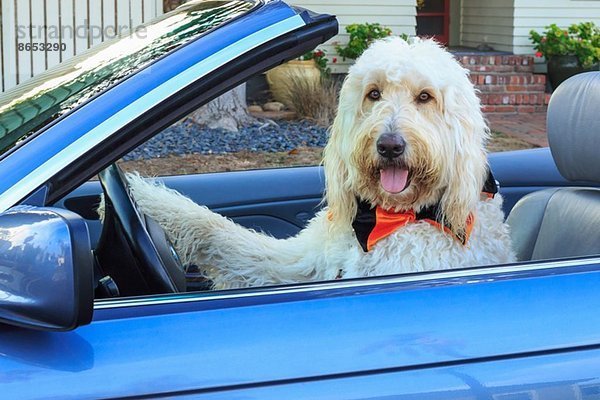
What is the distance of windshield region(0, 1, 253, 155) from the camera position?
6.40 feet

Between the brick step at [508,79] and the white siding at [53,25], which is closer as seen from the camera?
the white siding at [53,25]

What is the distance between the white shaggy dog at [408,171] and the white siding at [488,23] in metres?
10.7

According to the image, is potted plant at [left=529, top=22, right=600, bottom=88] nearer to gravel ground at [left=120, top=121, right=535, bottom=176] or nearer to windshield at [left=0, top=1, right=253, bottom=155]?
gravel ground at [left=120, top=121, right=535, bottom=176]

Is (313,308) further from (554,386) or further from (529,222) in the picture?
(529,222)

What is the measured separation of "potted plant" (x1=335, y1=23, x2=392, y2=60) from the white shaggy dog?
911cm

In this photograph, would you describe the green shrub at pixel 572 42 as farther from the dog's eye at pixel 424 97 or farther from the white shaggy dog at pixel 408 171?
the dog's eye at pixel 424 97

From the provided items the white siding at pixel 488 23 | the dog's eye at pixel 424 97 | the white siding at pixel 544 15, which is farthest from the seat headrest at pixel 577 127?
the white siding at pixel 488 23

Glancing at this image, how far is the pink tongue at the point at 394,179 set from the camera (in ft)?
8.71

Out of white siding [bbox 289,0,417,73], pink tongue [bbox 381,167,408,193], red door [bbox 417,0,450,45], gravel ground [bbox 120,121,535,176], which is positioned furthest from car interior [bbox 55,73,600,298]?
red door [bbox 417,0,450,45]

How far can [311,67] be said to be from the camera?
11281 mm

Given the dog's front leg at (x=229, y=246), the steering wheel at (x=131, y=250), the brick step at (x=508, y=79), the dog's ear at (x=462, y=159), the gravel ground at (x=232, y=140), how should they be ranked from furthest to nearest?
the brick step at (x=508, y=79) < the gravel ground at (x=232, y=140) < the dog's front leg at (x=229, y=246) < the dog's ear at (x=462, y=159) < the steering wheel at (x=131, y=250)

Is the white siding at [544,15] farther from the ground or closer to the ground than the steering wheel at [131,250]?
farther from the ground

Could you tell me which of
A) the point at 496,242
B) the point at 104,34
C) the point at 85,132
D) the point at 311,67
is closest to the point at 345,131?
the point at 496,242

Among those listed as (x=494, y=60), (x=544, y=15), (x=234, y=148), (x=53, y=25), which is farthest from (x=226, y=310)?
(x=544, y=15)
